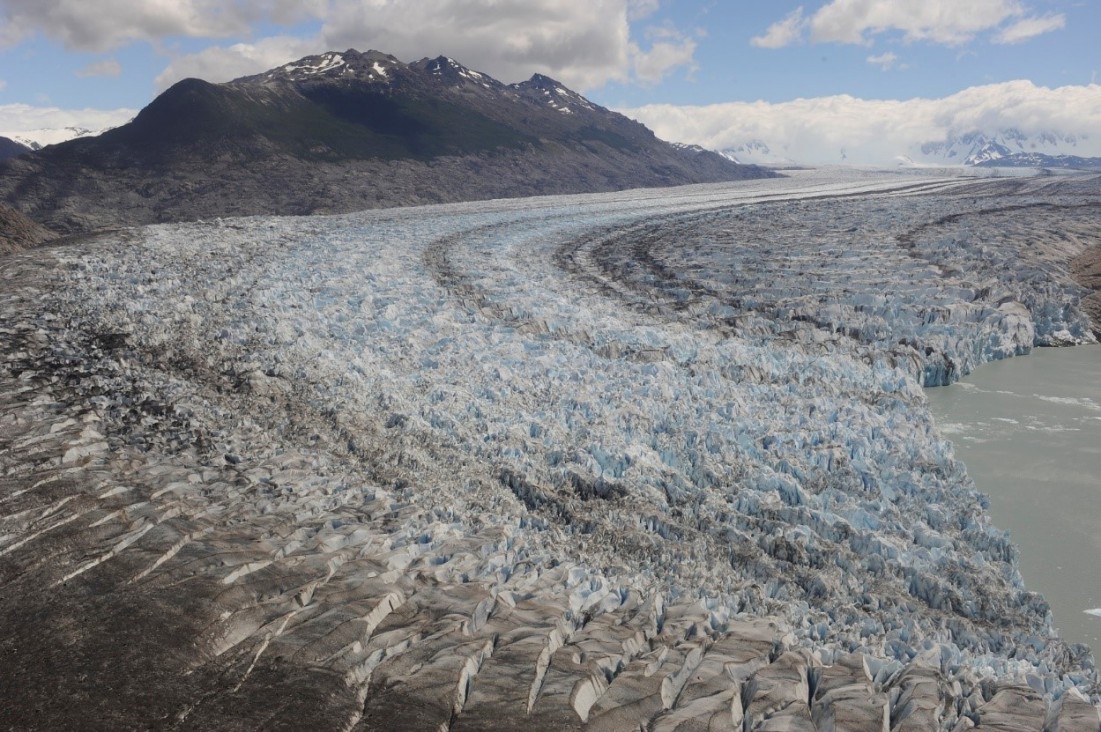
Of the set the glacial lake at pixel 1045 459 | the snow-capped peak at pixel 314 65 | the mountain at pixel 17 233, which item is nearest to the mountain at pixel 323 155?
the snow-capped peak at pixel 314 65

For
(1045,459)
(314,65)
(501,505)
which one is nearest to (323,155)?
(314,65)

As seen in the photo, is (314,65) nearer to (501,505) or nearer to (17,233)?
(17,233)

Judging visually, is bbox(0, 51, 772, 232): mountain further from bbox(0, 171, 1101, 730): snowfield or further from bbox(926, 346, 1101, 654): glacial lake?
bbox(926, 346, 1101, 654): glacial lake

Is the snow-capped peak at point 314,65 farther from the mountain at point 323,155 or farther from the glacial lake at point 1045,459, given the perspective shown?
the glacial lake at point 1045,459

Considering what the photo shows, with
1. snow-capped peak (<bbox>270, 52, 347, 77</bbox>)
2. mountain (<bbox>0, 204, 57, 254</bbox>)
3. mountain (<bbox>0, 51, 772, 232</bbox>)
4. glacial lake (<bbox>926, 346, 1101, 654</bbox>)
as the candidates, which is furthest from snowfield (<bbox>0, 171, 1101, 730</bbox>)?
snow-capped peak (<bbox>270, 52, 347, 77</bbox>)

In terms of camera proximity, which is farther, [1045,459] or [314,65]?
[314,65]

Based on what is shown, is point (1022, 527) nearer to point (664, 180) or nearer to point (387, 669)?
point (387, 669)
